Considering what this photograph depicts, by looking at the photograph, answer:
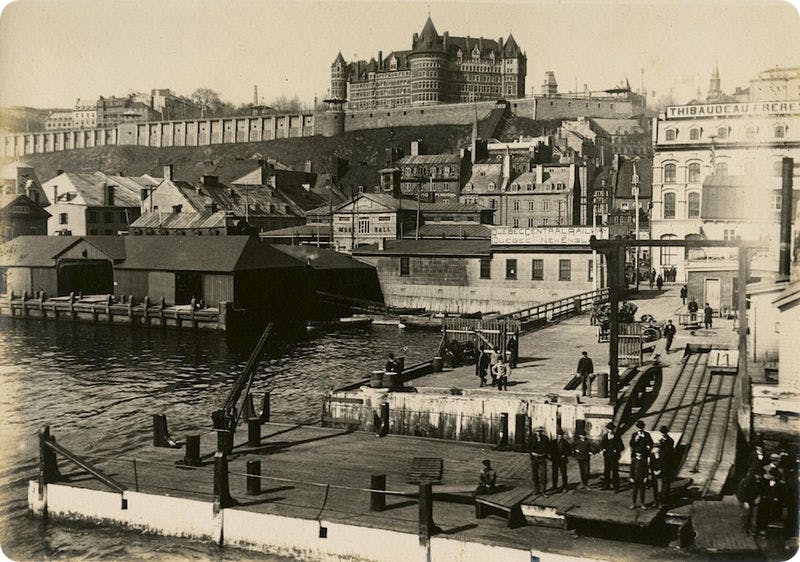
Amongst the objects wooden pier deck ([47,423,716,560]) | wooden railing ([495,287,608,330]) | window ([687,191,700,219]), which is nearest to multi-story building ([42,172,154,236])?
wooden railing ([495,287,608,330])

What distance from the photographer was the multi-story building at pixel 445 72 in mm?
171250

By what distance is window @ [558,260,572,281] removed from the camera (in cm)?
5838

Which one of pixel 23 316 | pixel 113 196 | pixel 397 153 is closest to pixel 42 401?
pixel 23 316

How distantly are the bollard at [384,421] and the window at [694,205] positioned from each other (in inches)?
2028

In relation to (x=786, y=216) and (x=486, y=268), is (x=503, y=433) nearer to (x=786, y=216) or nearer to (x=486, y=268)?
(x=786, y=216)

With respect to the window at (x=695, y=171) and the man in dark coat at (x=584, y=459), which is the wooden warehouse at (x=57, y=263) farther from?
the man in dark coat at (x=584, y=459)

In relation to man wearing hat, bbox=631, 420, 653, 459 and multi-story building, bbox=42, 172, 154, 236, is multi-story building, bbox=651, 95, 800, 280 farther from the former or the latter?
multi-story building, bbox=42, 172, 154, 236

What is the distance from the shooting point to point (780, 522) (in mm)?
15664

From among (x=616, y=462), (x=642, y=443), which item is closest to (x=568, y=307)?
(x=616, y=462)

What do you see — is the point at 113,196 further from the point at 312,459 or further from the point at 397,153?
the point at 312,459

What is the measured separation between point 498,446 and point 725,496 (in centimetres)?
680

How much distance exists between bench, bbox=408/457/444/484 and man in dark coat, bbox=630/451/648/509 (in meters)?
4.76

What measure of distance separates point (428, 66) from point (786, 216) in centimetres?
14716

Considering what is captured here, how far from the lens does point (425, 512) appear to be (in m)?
15.8
